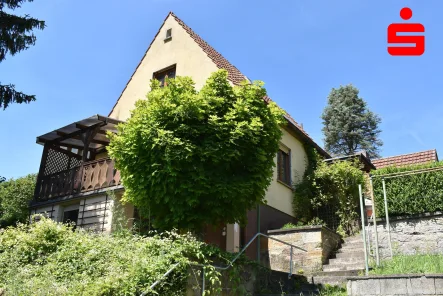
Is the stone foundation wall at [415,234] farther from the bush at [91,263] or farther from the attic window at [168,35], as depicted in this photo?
the attic window at [168,35]

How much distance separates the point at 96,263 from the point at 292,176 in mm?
9022

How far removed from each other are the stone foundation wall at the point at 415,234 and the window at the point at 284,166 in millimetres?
3426

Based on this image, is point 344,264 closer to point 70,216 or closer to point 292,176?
point 292,176

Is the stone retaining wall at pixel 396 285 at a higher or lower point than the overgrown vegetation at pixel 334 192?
lower

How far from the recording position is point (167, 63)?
15602 mm

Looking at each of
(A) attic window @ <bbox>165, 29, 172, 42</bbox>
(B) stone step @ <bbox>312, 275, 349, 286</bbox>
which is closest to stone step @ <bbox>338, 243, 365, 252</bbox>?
(B) stone step @ <bbox>312, 275, 349, 286</bbox>

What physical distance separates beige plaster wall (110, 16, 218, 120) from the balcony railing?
9.69 feet

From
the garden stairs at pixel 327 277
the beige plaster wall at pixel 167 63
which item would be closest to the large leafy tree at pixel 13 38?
the beige plaster wall at pixel 167 63

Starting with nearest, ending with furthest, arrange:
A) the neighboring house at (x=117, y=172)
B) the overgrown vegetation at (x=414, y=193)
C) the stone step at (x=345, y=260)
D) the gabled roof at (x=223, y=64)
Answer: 1. the stone step at (x=345, y=260)
2. the overgrown vegetation at (x=414, y=193)
3. the neighboring house at (x=117, y=172)
4. the gabled roof at (x=223, y=64)

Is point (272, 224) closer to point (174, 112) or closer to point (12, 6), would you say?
point (174, 112)

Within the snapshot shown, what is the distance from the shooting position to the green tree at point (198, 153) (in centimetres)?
887

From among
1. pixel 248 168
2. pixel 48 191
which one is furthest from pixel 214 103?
pixel 48 191

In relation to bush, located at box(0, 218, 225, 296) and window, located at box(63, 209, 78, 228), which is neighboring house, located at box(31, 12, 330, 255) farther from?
bush, located at box(0, 218, 225, 296)

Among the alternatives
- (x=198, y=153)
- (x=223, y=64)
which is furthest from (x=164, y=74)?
(x=198, y=153)
